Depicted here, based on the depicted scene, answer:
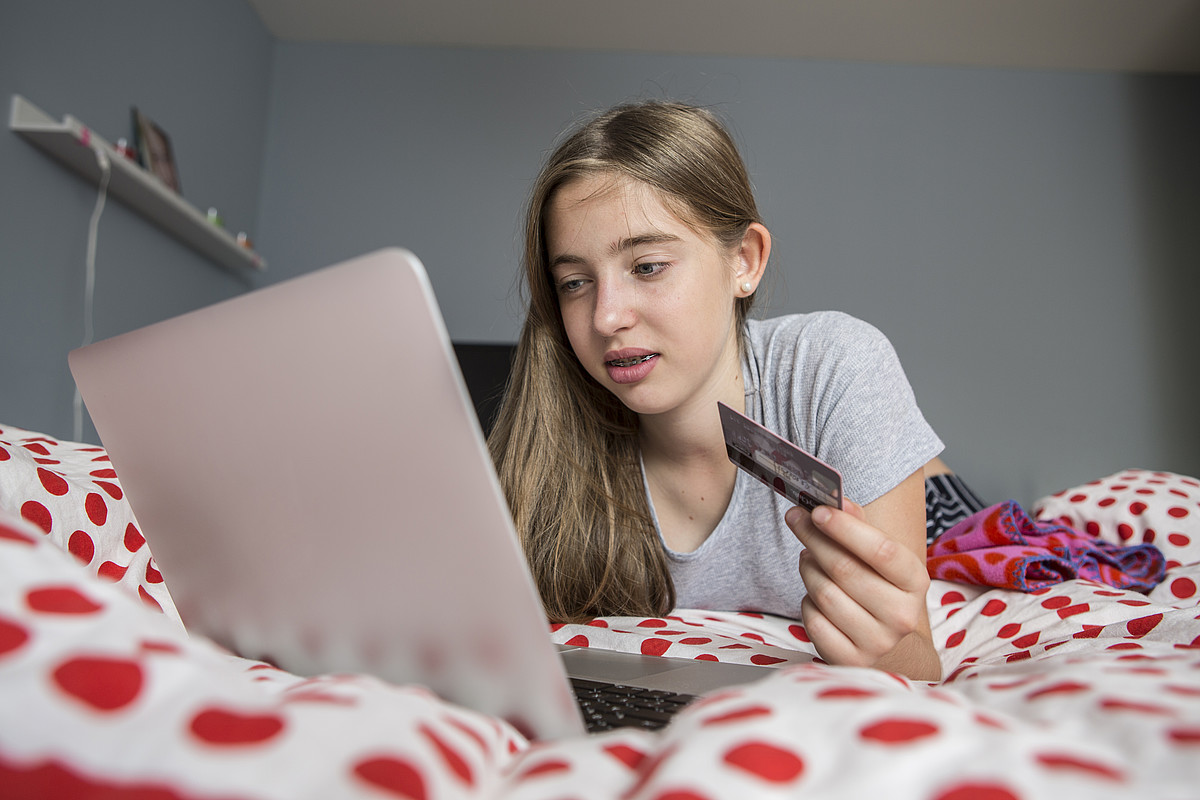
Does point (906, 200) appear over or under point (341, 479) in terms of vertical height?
over

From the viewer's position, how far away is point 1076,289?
3.26 metres

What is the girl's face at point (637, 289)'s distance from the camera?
1.01 m

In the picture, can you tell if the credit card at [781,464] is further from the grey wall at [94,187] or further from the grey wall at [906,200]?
the grey wall at [906,200]

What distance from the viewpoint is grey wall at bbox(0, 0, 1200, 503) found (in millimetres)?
3174

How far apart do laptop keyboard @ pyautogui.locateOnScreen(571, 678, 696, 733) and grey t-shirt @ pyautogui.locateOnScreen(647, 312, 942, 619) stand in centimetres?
55

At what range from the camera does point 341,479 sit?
429 millimetres

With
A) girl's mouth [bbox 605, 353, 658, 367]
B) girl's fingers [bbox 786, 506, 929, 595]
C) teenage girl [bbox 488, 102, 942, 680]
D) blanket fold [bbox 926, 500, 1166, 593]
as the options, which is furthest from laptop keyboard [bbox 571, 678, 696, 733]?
blanket fold [bbox 926, 500, 1166, 593]

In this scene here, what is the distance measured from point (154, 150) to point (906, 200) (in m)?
2.77

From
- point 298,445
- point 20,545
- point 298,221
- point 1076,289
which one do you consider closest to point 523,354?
point 298,445

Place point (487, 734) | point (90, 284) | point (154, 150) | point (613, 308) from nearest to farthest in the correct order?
point (487, 734), point (613, 308), point (90, 284), point (154, 150)

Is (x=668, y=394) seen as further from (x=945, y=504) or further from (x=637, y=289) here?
(x=945, y=504)

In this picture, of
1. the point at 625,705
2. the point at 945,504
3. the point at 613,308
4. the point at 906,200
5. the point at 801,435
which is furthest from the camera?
the point at 906,200

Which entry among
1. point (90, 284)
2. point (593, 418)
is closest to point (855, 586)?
point (593, 418)

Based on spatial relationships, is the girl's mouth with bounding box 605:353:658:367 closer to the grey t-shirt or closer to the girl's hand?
the grey t-shirt
